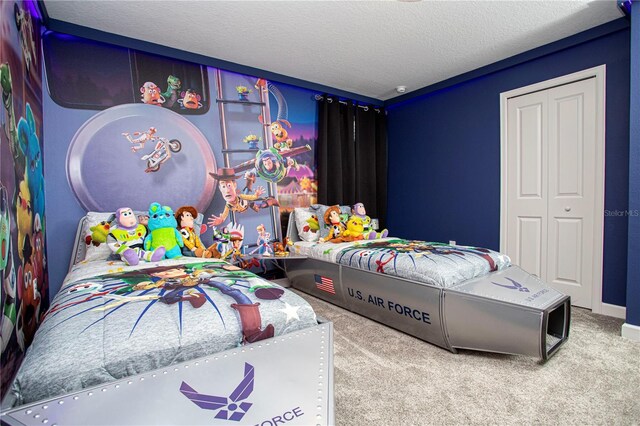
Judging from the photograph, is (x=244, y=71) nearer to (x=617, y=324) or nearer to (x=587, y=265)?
(x=587, y=265)

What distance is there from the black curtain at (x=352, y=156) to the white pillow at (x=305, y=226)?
48cm

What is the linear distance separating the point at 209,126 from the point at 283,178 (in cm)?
99

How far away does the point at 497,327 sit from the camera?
1.79 metres

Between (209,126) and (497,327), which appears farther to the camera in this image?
(209,126)

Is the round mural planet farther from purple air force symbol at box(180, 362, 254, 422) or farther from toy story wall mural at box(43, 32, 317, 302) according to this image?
purple air force symbol at box(180, 362, 254, 422)

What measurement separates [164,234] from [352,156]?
264 centimetres

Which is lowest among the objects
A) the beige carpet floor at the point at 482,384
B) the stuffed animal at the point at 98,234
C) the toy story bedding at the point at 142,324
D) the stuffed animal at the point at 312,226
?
the beige carpet floor at the point at 482,384

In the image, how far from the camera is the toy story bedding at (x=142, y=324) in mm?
948

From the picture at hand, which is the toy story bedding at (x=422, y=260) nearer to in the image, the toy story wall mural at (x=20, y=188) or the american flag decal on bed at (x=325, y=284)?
the american flag decal on bed at (x=325, y=284)

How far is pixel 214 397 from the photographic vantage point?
91 cm

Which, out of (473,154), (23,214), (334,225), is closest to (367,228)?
(334,225)

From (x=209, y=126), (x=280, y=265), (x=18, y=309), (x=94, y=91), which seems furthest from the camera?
(x=280, y=265)

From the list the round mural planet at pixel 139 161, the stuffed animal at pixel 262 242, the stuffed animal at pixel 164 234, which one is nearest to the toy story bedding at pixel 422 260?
the stuffed animal at pixel 262 242

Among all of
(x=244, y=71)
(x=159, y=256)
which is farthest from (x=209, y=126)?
(x=159, y=256)
